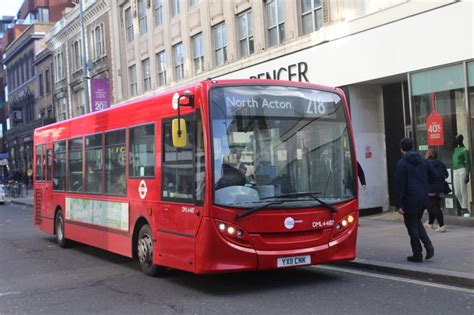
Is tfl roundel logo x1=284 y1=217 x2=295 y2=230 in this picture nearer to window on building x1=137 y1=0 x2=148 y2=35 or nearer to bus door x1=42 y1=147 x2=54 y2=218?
bus door x1=42 y1=147 x2=54 y2=218

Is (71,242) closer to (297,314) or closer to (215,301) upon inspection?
(215,301)

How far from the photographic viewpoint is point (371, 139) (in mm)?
15742

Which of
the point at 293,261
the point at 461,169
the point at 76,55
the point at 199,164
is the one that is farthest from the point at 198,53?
the point at 76,55

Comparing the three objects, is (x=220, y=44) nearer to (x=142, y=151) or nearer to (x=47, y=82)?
(x=142, y=151)

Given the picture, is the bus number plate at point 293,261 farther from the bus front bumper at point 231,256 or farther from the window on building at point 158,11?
the window on building at point 158,11

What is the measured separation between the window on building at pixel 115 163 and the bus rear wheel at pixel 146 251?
930 millimetres

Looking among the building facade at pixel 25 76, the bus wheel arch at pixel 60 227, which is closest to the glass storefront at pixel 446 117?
the bus wheel arch at pixel 60 227

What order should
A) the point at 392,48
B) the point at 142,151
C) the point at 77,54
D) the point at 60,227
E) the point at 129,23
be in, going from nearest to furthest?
the point at 142,151
the point at 60,227
the point at 392,48
the point at 129,23
the point at 77,54

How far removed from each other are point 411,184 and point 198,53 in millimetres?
16972

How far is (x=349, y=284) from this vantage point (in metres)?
7.54

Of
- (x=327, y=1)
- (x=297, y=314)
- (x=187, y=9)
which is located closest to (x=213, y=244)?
(x=297, y=314)

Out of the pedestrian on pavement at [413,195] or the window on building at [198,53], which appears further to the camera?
the window on building at [198,53]

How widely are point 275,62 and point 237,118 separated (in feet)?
37.6

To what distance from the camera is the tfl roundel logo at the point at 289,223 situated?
712 centimetres
